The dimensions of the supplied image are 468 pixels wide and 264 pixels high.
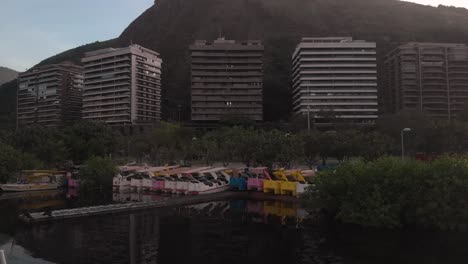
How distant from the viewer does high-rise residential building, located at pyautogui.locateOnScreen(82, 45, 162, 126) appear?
138000 mm

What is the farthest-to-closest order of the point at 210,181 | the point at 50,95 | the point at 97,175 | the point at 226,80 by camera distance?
Answer: 1. the point at 50,95
2. the point at 226,80
3. the point at 97,175
4. the point at 210,181

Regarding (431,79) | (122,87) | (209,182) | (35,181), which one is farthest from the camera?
(122,87)

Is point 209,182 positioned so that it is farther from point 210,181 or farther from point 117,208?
point 117,208

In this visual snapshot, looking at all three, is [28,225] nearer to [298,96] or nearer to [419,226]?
[419,226]

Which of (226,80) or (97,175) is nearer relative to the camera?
(97,175)

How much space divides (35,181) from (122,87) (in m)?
89.4

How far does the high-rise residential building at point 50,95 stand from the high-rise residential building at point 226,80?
51.2 metres

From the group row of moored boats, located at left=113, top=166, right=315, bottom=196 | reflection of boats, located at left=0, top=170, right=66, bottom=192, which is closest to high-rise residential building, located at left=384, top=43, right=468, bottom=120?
row of moored boats, located at left=113, top=166, right=315, bottom=196

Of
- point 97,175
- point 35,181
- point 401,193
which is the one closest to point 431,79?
point 97,175

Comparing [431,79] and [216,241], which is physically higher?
[431,79]

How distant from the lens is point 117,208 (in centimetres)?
3294

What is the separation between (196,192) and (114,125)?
331ft

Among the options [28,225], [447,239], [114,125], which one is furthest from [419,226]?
[114,125]

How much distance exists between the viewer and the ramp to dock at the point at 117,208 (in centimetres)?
2924
